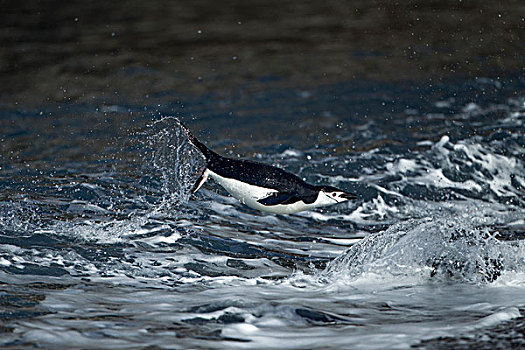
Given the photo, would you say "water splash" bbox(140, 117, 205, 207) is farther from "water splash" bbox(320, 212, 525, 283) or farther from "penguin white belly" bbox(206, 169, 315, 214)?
"water splash" bbox(320, 212, 525, 283)

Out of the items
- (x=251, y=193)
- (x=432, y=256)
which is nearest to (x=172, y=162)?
(x=251, y=193)

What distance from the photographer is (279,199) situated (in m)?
3.83

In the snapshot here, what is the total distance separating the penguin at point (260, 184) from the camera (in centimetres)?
384

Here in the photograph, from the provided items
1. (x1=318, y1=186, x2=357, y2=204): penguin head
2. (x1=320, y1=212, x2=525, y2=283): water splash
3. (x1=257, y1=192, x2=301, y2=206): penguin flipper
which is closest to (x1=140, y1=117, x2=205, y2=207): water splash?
(x1=257, y1=192, x2=301, y2=206): penguin flipper

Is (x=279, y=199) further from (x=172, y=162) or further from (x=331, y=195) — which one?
(x=172, y=162)

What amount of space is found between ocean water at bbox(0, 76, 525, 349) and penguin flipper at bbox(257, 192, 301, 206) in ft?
1.27

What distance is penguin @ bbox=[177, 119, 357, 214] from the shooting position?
384 cm

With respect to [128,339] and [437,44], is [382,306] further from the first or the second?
[437,44]

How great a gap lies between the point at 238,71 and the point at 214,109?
1.08m

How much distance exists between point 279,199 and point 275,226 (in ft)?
3.54

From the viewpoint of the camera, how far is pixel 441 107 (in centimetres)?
734

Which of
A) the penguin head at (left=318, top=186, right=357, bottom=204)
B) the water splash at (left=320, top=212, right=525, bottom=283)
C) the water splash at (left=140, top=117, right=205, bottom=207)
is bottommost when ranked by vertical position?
the water splash at (left=320, top=212, right=525, bottom=283)

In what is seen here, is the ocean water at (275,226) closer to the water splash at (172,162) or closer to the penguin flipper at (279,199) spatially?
the water splash at (172,162)

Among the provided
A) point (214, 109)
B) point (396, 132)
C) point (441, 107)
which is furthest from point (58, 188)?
point (441, 107)
